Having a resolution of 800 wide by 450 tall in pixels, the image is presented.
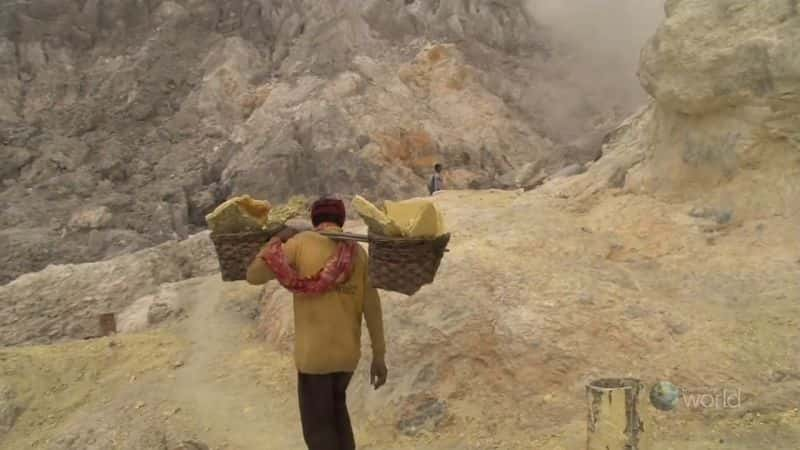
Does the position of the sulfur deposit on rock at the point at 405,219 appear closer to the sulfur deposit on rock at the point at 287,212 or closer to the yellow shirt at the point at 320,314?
the yellow shirt at the point at 320,314

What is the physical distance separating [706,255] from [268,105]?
15276mm

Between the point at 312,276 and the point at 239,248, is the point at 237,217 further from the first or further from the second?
the point at 312,276

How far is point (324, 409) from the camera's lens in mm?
3592

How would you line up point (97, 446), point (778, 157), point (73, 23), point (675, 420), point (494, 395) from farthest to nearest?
point (73, 23)
point (778, 157)
point (97, 446)
point (494, 395)
point (675, 420)

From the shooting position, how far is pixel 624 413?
386 cm

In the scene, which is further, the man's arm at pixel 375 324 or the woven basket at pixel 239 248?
the woven basket at pixel 239 248

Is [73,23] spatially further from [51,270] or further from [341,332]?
[341,332]

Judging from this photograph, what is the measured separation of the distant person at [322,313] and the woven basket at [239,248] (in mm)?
530

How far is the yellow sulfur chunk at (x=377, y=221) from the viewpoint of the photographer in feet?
12.1

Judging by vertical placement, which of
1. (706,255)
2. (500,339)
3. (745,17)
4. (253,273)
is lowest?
(500,339)

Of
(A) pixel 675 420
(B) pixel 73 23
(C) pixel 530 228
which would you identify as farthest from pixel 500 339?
(B) pixel 73 23

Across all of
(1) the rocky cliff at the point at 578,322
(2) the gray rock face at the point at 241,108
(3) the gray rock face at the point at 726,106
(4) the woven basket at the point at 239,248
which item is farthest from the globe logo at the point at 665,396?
(2) the gray rock face at the point at 241,108

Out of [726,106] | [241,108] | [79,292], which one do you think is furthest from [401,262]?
[241,108]

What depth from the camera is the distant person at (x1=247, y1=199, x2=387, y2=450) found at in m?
3.52
